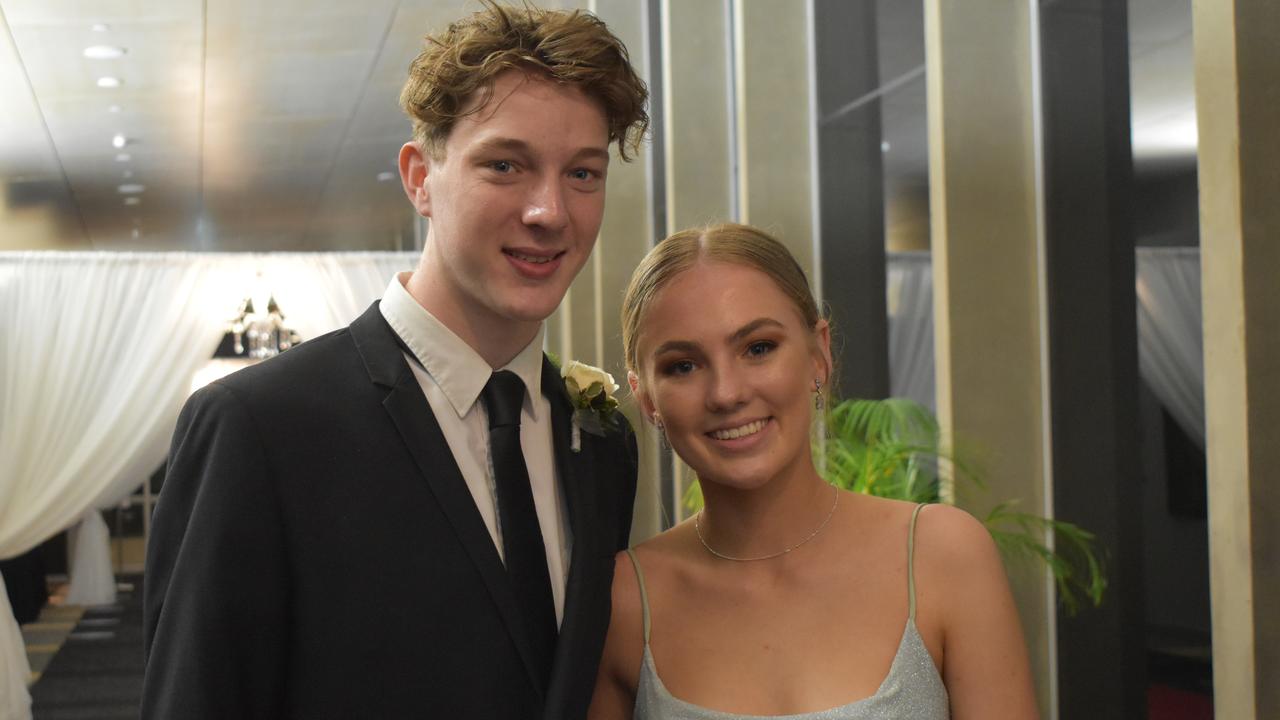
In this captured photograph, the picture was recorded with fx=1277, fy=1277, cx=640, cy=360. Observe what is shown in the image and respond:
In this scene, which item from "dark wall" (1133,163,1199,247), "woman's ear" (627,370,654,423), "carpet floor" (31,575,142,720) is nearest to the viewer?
"woman's ear" (627,370,654,423)

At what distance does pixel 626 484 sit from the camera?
197 cm

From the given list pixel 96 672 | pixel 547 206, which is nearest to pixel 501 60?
pixel 547 206

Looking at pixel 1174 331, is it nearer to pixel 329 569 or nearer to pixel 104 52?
pixel 329 569

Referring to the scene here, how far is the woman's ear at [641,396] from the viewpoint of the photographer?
1904 mm

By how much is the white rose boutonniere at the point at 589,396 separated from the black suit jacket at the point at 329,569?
0.31 metres

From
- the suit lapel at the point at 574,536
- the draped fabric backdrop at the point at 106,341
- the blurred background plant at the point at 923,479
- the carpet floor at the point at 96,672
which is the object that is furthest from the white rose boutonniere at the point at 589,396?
the draped fabric backdrop at the point at 106,341

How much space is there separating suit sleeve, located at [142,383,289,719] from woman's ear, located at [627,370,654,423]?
0.62 meters

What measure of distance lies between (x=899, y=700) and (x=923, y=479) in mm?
1799

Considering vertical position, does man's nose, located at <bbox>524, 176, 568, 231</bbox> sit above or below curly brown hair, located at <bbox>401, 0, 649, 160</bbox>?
below

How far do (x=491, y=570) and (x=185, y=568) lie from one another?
0.35 metres

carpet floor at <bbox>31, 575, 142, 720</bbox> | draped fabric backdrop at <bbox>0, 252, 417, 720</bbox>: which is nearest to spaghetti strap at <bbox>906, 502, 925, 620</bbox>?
carpet floor at <bbox>31, 575, 142, 720</bbox>

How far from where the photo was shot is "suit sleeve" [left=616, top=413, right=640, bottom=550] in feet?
6.44

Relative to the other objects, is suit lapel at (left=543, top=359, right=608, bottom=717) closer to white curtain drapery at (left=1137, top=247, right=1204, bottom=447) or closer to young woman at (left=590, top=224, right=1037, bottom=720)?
young woman at (left=590, top=224, right=1037, bottom=720)

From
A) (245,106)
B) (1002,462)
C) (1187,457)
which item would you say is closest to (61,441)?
(245,106)
